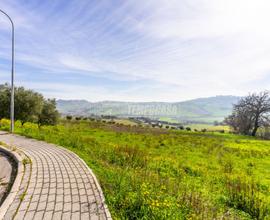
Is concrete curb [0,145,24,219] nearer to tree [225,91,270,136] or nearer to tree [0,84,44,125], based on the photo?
tree [0,84,44,125]

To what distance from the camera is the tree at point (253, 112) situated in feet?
158

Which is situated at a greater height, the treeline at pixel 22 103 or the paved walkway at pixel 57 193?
the treeline at pixel 22 103

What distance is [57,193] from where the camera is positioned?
566cm

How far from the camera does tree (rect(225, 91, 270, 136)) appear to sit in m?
48.2

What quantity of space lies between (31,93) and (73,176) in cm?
1653

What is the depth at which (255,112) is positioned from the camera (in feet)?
160

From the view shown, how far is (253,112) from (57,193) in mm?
51666

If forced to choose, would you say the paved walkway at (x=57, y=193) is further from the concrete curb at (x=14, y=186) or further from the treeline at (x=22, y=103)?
the treeline at (x=22, y=103)

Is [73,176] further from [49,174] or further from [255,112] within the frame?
[255,112]

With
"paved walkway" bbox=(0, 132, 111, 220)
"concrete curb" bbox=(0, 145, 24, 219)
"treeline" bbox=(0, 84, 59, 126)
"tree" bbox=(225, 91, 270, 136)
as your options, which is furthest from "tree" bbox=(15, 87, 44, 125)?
"tree" bbox=(225, 91, 270, 136)

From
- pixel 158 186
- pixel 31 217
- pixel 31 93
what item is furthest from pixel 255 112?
pixel 31 217

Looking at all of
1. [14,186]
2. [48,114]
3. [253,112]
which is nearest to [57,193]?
[14,186]

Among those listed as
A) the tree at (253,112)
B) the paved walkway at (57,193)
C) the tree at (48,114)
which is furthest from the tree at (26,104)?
the tree at (253,112)

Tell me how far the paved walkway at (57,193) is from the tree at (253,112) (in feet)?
161
